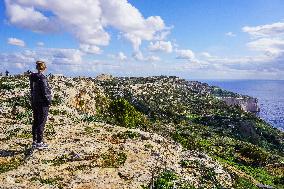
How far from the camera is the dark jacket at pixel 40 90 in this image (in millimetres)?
16922

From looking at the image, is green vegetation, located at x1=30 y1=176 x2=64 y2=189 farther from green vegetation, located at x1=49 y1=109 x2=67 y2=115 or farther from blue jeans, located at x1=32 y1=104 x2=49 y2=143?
green vegetation, located at x1=49 y1=109 x2=67 y2=115

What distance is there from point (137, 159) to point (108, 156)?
130 centimetres

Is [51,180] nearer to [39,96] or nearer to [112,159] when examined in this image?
[112,159]

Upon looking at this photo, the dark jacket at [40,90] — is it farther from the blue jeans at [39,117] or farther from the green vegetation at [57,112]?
the green vegetation at [57,112]

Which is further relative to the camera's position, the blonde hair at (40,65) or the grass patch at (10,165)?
the blonde hair at (40,65)

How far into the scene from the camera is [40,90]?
17016 millimetres

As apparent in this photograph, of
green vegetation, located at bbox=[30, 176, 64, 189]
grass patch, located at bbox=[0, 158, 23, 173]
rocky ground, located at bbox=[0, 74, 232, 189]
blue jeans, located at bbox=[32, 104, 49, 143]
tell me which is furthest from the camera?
blue jeans, located at bbox=[32, 104, 49, 143]

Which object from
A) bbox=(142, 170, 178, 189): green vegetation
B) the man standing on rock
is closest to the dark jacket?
the man standing on rock

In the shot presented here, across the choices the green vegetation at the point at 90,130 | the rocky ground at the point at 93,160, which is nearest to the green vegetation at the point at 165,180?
the rocky ground at the point at 93,160

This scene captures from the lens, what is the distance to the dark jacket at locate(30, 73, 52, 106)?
16.9 metres

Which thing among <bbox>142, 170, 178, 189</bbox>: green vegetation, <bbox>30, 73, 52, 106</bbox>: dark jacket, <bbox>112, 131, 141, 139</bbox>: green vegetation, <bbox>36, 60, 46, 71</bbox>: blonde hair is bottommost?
<bbox>142, 170, 178, 189</bbox>: green vegetation

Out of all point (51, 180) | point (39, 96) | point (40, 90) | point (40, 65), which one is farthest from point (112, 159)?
point (40, 65)

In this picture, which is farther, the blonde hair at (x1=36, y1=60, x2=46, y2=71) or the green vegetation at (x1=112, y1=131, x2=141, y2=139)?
the green vegetation at (x1=112, y1=131, x2=141, y2=139)

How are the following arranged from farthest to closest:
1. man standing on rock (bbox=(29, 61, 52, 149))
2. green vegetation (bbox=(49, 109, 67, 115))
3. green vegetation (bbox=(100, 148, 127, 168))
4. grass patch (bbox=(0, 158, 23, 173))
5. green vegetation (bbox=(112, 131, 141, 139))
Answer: green vegetation (bbox=(49, 109, 67, 115)) → green vegetation (bbox=(112, 131, 141, 139)) → man standing on rock (bbox=(29, 61, 52, 149)) → green vegetation (bbox=(100, 148, 127, 168)) → grass patch (bbox=(0, 158, 23, 173))
